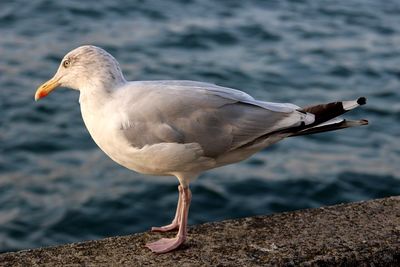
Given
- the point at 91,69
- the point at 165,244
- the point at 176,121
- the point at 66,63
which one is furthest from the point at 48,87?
the point at 165,244

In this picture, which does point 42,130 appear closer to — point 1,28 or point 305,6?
point 1,28

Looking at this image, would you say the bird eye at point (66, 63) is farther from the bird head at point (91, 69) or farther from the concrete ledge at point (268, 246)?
the concrete ledge at point (268, 246)

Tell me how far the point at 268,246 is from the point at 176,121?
0.71m

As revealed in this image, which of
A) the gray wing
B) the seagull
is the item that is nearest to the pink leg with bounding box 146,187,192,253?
the seagull

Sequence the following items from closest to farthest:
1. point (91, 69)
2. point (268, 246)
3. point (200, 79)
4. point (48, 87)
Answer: point (268, 246) → point (91, 69) → point (48, 87) → point (200, 79)

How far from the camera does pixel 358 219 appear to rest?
4.04 metres

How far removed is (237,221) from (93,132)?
0.86 metres

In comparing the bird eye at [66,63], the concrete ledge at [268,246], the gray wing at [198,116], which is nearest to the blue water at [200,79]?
the concrete ledge at [268,246]

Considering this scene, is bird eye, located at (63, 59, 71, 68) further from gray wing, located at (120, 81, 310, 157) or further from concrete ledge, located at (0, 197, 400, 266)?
concrete ledge, located at (0, 197, 400, 266)

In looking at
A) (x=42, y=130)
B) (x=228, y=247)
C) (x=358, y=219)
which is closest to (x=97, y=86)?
(x=228, y=247)

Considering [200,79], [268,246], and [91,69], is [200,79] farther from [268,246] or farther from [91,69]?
[268,246]

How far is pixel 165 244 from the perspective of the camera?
12.7ft

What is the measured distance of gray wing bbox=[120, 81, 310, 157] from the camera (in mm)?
3758

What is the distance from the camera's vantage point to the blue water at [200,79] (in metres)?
7.42
